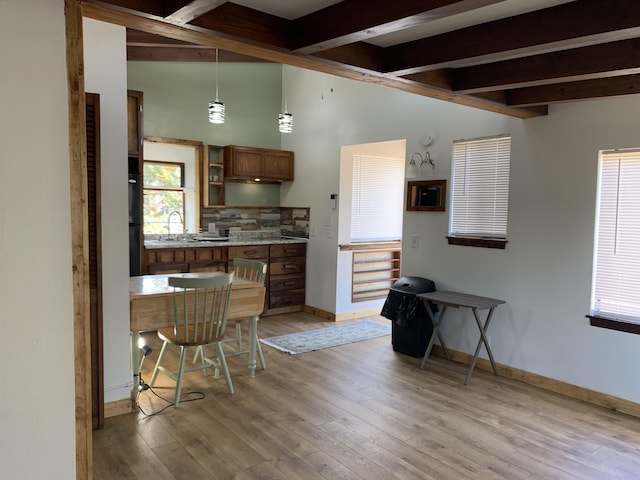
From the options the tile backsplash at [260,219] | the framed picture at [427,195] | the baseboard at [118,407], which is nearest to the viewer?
the baseboard at [118,407]

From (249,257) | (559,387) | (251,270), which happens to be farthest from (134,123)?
(559,387)

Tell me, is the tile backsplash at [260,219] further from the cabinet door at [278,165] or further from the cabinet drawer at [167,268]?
the cabinet drawer at [167,268]

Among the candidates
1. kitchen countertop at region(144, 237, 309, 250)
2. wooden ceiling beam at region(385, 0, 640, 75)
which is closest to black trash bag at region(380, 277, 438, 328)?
kitchen countertop at region(144, 237, 309, 250)

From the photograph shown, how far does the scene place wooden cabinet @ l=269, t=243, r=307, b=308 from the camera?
5.90 m

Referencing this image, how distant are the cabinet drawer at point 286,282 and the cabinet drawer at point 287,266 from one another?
0.17 feet

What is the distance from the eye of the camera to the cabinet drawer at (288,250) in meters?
5.88

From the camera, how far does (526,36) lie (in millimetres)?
2230

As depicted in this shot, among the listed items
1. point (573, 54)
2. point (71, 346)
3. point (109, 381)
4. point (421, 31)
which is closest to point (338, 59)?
point (421, 31)

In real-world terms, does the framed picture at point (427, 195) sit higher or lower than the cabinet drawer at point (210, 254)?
higher

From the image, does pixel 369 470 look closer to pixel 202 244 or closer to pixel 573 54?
pixel 573 54

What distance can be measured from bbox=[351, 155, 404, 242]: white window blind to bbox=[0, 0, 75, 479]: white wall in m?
4.35

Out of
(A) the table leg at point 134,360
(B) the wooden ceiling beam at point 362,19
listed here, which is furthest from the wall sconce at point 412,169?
(A) the table leg at point 134,360

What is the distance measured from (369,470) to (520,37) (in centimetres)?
230

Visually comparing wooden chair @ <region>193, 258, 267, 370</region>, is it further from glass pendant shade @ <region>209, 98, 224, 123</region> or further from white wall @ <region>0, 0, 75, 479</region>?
white wall @ <region>0, 0, 75, 479</region>
